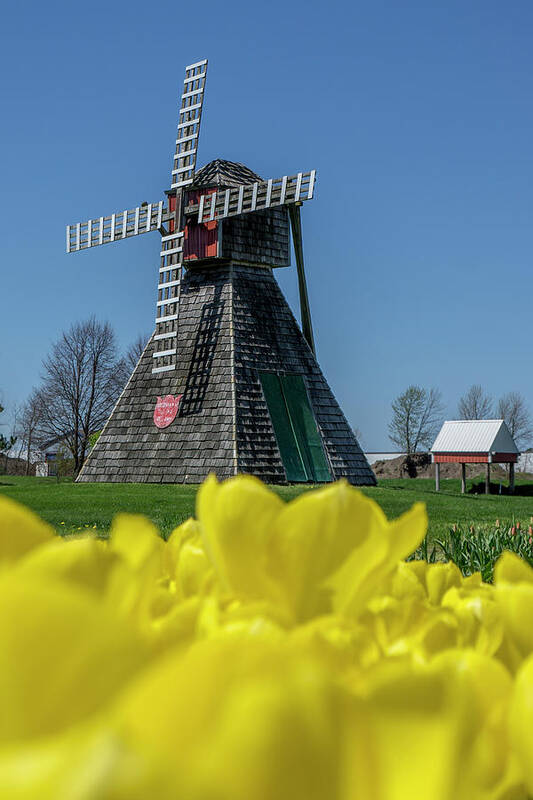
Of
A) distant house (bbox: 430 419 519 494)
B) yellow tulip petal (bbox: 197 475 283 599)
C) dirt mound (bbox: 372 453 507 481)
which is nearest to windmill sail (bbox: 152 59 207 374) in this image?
distant house (bbox: 430 419 519 494)

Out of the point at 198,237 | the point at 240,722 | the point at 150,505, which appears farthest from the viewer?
the point at 198,237

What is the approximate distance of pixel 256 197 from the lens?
19047 millimetres

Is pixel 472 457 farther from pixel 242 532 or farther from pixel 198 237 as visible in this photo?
pixel 242 532

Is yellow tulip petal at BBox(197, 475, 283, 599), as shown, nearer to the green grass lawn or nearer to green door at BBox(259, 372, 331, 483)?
the green grass lawn

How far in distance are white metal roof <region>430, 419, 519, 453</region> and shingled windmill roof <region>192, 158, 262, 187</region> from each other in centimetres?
1465

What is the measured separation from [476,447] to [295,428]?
13896 millimetres

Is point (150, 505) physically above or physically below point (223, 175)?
below

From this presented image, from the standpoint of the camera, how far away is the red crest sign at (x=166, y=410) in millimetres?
19609

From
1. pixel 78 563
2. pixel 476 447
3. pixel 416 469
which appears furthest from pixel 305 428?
pixel 416 469

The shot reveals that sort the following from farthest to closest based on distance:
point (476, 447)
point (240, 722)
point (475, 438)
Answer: point (475, 438)
point (476, 447)
point (240, 722)

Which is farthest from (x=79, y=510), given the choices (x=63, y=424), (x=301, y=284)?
(x=63, y=424)

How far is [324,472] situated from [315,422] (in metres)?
1.27

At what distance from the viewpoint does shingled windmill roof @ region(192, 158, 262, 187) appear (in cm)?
2044

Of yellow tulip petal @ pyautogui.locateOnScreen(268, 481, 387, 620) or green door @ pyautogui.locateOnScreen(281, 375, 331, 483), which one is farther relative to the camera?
green door @ pyautogui.locateOnScreen(281, 375, 331, 483)
